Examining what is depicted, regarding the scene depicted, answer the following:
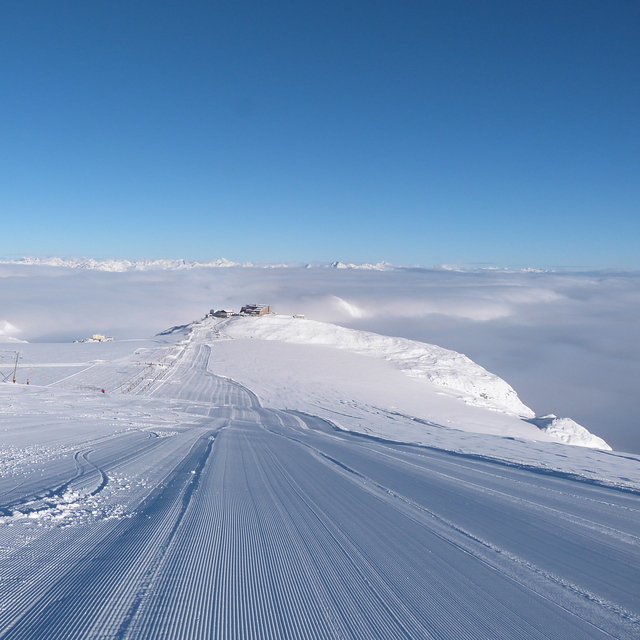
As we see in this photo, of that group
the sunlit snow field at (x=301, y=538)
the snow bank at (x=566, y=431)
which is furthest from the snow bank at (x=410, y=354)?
the sunlit snow field at (x=301, y=538)

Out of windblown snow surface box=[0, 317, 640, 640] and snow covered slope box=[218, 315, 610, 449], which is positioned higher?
windblown snow surface box=[0, 317, 640, 640]

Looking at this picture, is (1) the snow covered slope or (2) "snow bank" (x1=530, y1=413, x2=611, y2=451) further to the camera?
(2) "snow bank" (x1=530, y1=413, x2=611, y2=451)

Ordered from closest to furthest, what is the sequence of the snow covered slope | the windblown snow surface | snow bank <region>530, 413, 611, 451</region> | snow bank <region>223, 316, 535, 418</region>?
the windblown snow surface < the snow covered slope < snow bank <region>530, 413, 611, 451</region> < snow bank <region>223, 316, 535, 418</region>

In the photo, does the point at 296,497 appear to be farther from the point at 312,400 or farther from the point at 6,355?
the point at 6,355

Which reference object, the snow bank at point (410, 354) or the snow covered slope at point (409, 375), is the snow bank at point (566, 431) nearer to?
the snow covered slope at point (409, 375)

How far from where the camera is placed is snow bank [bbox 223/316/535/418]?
43125mm

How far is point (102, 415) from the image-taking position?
42.1 ft

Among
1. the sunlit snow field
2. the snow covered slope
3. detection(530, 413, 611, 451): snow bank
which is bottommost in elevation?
detection(530, 413, 611, 451): snow bank

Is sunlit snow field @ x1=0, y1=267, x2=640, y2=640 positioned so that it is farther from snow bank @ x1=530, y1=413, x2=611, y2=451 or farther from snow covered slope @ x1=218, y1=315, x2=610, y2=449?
snow bank @ x1=530, y1=413, x2=611, y2=451

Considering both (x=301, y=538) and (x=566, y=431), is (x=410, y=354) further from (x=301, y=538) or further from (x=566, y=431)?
(x=301, y=538)

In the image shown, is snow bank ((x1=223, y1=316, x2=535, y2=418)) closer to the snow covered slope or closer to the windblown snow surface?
the snow covered slope

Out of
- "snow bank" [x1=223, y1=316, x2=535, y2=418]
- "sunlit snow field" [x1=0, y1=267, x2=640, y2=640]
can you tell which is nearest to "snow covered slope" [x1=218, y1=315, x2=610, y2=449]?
"snow bank" [x1=223, y1=316, x2=535, y2=418]

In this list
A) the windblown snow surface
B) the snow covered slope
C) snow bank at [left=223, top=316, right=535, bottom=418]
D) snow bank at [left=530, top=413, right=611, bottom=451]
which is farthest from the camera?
snow bank at [left=223, top=316, right=535, bottom=418]

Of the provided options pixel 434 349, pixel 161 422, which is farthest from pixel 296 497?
pixel 434 349
